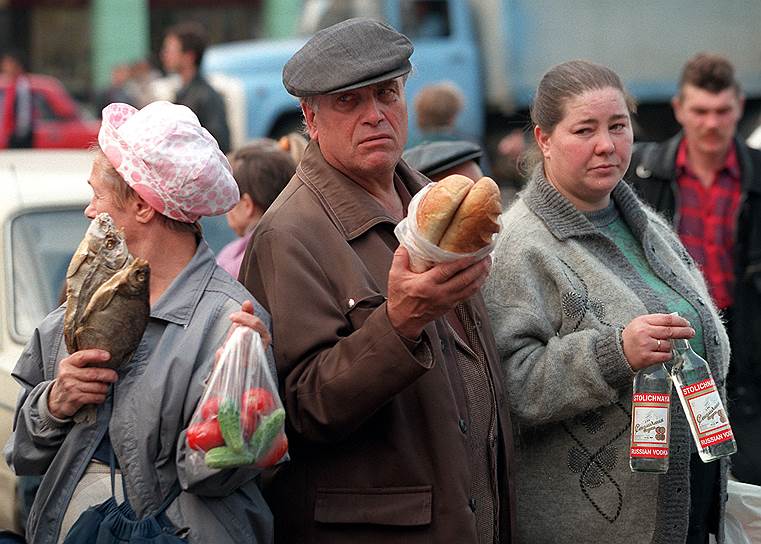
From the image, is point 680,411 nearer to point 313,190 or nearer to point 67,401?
point 313,190

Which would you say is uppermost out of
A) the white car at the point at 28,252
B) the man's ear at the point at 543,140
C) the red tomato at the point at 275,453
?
the man's ear at the point at 543,140

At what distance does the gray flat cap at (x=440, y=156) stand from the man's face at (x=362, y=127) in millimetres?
1270

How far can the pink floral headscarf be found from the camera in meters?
2.69

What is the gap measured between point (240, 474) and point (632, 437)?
3.46 ft

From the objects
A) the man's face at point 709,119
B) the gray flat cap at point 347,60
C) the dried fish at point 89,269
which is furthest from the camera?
the man's face at point 709,119

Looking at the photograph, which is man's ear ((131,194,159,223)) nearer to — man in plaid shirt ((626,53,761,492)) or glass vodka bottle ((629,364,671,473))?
glass vodka bottle ((629,364,671,473))

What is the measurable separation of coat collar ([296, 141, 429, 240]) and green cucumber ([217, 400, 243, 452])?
59cm

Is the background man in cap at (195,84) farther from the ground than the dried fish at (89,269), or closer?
closer

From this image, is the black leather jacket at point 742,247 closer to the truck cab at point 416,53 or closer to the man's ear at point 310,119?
the man's ear at point 310,119

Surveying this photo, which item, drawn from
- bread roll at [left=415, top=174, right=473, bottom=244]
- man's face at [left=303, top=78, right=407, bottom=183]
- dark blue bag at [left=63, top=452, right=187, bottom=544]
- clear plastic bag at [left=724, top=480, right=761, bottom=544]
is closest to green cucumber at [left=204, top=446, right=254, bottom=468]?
dark blue bag at [left=63, top=452, right=187, bottom=544]

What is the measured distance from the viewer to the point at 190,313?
8.84 ft

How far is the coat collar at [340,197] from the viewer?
2930 millimetres

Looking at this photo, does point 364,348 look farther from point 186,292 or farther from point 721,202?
point 721,202

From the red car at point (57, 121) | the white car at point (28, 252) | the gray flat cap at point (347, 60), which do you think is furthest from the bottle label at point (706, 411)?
the red car at point (57, 121)
